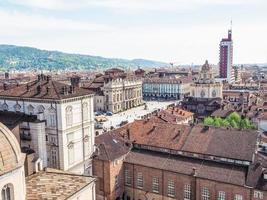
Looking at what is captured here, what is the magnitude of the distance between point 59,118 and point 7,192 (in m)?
21.3

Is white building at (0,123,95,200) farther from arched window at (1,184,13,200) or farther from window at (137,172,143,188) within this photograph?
window at (137,172,143,188)

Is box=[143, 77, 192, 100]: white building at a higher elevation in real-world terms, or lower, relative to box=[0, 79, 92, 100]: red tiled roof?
lower

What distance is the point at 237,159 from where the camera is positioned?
164ft

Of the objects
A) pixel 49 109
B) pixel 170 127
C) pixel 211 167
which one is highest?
pixel 49 109

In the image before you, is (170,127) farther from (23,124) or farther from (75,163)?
(23,124)

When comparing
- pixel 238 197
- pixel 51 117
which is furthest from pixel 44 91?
pixel 238 197

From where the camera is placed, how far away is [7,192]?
3048 cm

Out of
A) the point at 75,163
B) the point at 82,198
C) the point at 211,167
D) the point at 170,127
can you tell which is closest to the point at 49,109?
the point at 75,163

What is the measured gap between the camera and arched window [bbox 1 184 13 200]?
1180 inches

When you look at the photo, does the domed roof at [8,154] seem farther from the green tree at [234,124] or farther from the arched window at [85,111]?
the green tree at [234,124]

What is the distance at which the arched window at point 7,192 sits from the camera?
30.0 meters

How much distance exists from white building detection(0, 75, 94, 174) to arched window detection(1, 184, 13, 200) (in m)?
21.0

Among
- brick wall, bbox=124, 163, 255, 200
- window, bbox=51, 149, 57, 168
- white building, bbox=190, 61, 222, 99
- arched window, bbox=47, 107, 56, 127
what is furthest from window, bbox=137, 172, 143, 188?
white building, bbox=190, 61, 222, 99

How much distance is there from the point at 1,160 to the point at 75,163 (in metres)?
25.1
